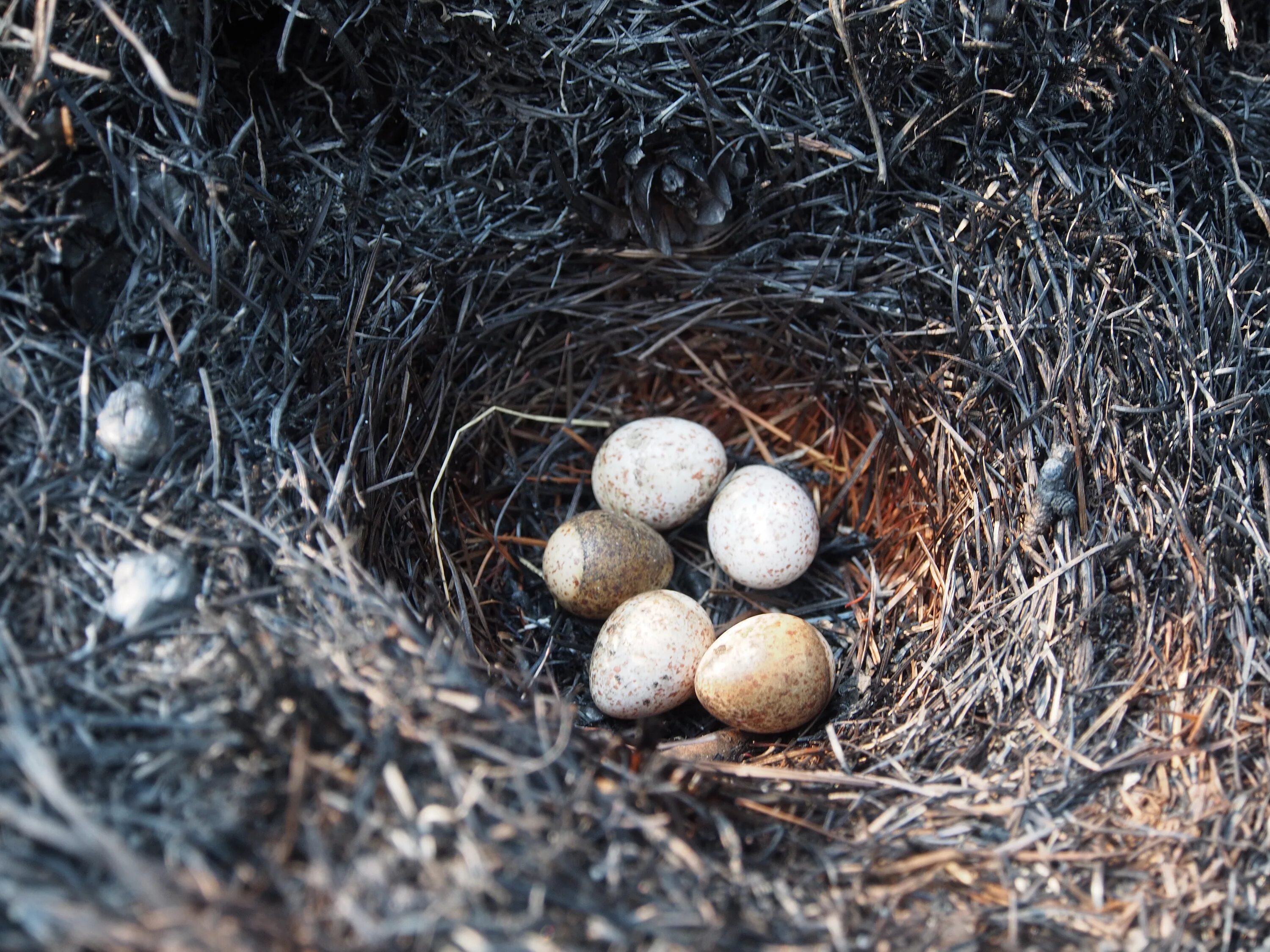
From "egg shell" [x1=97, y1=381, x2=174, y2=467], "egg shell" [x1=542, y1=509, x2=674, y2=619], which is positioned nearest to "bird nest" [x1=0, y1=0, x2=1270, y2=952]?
"egg shell" [x1=97, y1=381, x2=174, y2=467]

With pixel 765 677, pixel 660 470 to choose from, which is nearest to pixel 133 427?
pixel 660 470

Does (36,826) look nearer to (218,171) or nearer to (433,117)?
(218,171)

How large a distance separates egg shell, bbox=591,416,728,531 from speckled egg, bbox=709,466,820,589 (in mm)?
67

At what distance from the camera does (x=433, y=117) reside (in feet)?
6.79

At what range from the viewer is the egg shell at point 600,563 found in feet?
6.52

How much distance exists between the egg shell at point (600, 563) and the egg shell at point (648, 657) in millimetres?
79

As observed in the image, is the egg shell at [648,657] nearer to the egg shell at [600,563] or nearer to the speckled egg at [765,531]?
the egg shell at [600,563]

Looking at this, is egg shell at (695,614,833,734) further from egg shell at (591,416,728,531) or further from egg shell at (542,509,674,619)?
egg shell at (591,416,728,531)

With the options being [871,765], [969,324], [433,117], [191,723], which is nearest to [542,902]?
[191,723]

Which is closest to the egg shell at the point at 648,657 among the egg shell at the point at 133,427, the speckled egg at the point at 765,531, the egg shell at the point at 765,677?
the egg shell at the point at 765,677

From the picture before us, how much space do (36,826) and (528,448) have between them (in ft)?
4.61

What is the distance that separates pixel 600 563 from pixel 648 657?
0.79 feet

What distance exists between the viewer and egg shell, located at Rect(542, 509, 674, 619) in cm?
199

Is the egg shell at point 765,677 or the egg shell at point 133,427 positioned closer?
the egg shell at point 133,427
